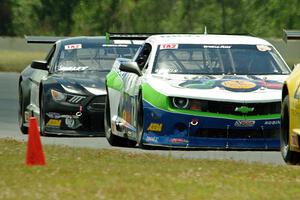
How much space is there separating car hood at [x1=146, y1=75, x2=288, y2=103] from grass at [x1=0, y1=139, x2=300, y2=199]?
1.40 metres

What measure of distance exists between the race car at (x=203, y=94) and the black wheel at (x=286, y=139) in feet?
2.61

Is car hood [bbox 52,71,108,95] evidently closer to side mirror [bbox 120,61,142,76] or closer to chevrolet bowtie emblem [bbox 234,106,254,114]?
side mirror [bbox 120,61,142,76]

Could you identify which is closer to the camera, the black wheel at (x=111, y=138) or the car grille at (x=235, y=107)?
the car grille at (x=235, y=107)

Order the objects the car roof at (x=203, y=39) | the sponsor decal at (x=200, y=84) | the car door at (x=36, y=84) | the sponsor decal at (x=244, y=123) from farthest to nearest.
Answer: the car door at (x=36, y=84) < the car roof at (x=203, y=39) < the sponsor decal at (x=200, y=84) < the sponsor decal at (x=244, y=123)

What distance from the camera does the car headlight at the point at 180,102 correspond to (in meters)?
13.5

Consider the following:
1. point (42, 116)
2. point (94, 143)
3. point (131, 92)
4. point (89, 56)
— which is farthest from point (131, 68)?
point (89, 56)

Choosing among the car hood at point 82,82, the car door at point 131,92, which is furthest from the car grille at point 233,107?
the car hood at point 82,82

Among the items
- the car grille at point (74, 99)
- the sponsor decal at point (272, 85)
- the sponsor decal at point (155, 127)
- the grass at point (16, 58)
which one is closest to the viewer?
the sponsor decal at point (155, 127)

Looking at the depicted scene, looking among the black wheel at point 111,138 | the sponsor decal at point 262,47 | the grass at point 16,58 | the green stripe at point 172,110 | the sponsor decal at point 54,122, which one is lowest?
the grass at point 16,58

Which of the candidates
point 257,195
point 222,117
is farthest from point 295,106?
point 257,195

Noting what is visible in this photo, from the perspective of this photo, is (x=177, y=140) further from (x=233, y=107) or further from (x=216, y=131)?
(x=233, y=107)

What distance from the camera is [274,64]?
49.2 ft

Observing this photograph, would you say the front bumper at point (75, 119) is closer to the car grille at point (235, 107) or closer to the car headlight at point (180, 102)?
the car headlight at point (180, 102)

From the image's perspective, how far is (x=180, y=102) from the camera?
13555 mm
